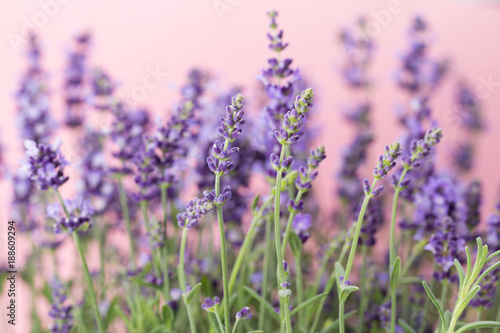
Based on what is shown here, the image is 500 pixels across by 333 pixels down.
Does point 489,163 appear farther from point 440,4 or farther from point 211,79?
point 211,79

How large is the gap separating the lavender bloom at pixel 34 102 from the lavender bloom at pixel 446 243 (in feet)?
2.63

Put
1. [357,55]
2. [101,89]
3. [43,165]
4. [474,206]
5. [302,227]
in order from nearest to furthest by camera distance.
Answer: [43,165] < [302,227] < [474,206] < [101,89] < [357,55]

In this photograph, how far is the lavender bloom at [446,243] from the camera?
686 millimetres

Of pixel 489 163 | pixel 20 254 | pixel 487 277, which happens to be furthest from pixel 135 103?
pixel 489 163

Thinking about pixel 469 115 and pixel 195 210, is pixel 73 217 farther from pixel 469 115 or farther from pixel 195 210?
pixel 469 115

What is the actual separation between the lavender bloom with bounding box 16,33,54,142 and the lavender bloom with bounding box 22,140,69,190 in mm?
473

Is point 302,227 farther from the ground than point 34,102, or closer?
closer

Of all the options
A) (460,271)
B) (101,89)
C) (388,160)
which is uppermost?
(101,89)

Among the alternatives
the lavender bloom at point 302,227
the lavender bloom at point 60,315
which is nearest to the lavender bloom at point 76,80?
the lavender bloom at point 60,315

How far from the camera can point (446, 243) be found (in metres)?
0.69

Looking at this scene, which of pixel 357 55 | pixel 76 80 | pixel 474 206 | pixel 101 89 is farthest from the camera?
pixel 357 55

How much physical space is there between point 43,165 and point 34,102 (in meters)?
0.60

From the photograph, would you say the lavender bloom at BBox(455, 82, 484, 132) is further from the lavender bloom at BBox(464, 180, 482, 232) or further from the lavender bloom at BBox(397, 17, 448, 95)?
the lavender bloom at BBox(464, 180, 482, 232)

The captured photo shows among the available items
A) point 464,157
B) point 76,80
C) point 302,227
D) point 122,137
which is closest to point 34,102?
point 76,80
